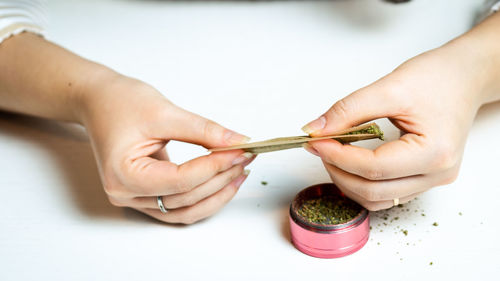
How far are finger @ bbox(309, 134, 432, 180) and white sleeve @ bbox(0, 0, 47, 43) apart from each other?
3.33ft

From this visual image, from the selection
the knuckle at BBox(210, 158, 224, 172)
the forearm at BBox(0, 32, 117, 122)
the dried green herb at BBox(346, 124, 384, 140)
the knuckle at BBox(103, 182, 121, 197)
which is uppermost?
the forearm at BBox(0, 32, 117, 122)

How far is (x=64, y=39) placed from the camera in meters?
1.99

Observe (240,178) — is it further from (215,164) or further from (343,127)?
(343,127)

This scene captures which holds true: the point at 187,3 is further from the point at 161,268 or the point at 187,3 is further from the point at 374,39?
the point at 161,268

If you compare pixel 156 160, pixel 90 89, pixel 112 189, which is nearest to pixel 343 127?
pixel 156 160

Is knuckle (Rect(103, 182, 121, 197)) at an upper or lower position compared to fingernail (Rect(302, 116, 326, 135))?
upper

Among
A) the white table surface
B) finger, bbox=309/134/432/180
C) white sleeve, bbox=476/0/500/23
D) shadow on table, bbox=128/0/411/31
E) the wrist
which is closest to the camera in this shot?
finger, bbox=309/134/432/180

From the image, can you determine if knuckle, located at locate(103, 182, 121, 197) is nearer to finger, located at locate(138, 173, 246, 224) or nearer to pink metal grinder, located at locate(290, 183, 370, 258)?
finger, located at locate(138, 173, 246, 224)

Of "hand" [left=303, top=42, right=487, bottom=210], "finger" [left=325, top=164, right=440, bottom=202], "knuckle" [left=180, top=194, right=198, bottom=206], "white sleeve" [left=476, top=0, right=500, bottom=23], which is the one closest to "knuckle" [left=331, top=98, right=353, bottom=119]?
"hand" [left=303, top=42, right=487, bottom=210]

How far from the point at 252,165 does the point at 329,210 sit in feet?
1.04

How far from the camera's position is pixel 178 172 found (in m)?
1.08

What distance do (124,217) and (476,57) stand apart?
860 mm

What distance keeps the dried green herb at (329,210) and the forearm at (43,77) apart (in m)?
0.56

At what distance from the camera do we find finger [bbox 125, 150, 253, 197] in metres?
1.08
